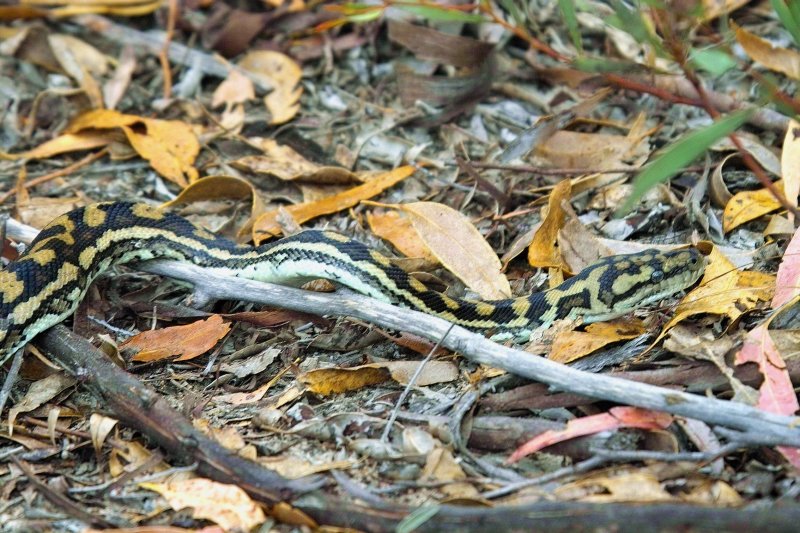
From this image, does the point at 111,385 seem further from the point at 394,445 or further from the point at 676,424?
the point at 676,424

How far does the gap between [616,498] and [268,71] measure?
5.30m

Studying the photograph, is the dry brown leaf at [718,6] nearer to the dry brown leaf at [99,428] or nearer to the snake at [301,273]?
the snake at [301,273]

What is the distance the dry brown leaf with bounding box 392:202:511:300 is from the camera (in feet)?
19.0

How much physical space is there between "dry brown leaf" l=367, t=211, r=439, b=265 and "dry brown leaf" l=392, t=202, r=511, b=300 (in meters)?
0.13

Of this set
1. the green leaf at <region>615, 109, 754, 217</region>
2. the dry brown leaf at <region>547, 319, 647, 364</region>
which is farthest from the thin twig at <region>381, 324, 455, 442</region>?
the green leaf at <region>615, 109, 754, 217</region>

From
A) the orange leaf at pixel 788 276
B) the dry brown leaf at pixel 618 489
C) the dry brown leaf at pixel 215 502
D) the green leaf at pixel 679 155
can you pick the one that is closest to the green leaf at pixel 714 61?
the green leaf at pixel 679 155

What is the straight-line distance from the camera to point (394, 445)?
4.44 meters

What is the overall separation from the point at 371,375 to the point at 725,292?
205 centimetres

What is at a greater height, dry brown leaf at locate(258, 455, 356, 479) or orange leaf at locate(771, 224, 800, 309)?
orange leaf at locate(771, 224, 800, 309)

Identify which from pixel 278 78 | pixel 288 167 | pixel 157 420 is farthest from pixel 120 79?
pixel 157 420

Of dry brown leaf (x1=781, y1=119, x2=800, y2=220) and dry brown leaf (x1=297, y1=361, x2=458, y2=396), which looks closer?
dry brown leaf (x1=297, y1=361, x2=458, y2=396)

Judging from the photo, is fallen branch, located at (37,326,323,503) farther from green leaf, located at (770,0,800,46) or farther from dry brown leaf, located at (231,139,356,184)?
green leaf, located at (770,0,800,46)

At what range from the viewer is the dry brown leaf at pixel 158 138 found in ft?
23.0

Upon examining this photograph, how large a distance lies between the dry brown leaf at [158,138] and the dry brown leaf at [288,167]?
1.32 feet
